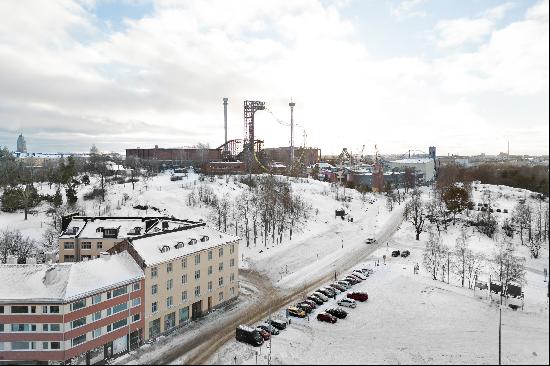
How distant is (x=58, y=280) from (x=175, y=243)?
878 centimetres

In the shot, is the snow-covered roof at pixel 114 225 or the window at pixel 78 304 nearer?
the window at pixel 78 304

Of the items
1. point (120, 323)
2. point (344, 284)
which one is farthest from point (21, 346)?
point (344, 284)

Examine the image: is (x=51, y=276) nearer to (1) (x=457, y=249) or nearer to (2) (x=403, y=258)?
(2) (x=403, y=258)

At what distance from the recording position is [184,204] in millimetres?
63906

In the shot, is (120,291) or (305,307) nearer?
(120,291)

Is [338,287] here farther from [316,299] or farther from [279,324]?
[279,324]

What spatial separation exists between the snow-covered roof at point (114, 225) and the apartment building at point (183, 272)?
17.8 ft

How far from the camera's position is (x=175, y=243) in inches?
1236

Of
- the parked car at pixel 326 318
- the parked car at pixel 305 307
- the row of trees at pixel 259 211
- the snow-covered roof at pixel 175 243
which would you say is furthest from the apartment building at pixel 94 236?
the row of trees at pixel 259 211

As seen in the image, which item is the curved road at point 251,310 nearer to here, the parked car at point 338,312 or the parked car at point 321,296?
the parked car at point 321,296

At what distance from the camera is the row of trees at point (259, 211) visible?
56.8 m

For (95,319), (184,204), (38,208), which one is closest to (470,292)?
(95,319)

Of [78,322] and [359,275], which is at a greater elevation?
[78,322]

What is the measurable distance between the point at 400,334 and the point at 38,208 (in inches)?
2204
